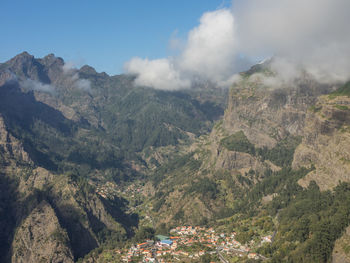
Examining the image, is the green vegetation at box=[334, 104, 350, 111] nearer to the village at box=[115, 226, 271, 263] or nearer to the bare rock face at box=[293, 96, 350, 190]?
the bare rock face at box=[293, 96, 350, 190]

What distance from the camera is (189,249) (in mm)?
170125

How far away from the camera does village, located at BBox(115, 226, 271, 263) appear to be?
16025cm

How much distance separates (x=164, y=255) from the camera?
167125 millimetres

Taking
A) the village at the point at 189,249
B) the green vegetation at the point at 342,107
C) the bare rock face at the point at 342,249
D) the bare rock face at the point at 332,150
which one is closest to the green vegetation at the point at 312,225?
the bare rock face at the point at 342,249

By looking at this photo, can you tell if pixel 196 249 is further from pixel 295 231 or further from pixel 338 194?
pixel 338 194

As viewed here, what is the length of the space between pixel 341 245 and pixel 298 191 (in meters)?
67.2

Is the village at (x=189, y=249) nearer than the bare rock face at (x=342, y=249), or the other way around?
the bare rock face at (x=342, y=249)

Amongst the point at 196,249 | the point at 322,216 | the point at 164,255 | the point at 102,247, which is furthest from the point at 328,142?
the point at 102,247

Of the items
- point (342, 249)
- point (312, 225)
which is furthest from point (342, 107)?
point (342, 249)

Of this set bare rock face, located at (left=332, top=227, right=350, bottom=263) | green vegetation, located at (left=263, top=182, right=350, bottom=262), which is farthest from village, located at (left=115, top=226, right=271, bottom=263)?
bare rock face, located at (left=332, top=227, right=350, bottom=263)

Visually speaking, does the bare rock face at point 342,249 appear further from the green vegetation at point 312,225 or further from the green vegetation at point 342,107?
the green vegetation at point 342,107

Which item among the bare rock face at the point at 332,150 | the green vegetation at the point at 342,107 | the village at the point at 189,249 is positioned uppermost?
the green vegetation at the point at 342,107

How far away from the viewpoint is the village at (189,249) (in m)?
160

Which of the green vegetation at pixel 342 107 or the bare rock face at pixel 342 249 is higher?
the green vegetation at pixel 342 107
